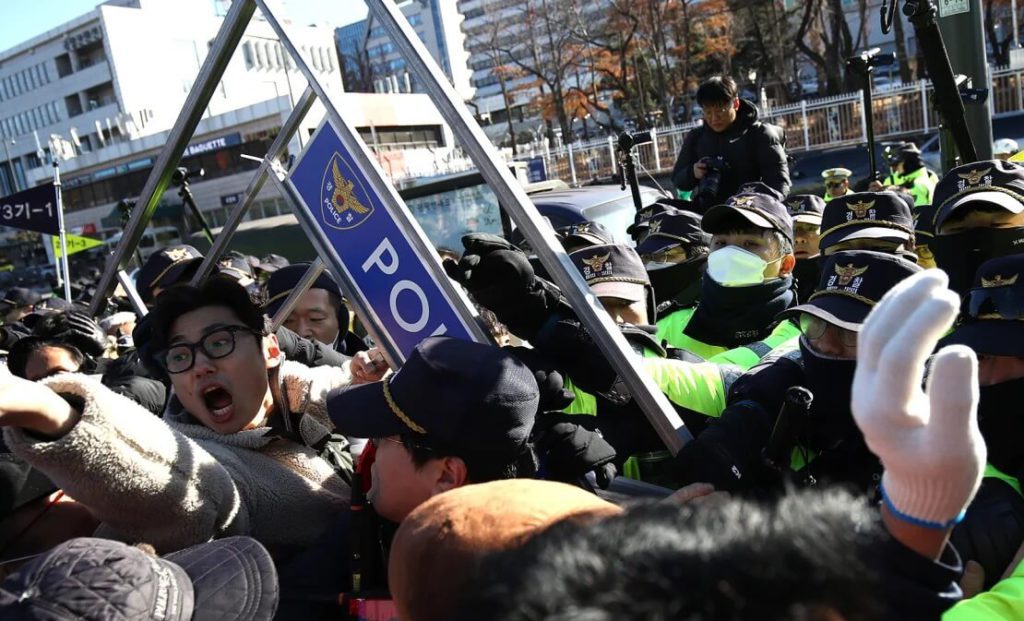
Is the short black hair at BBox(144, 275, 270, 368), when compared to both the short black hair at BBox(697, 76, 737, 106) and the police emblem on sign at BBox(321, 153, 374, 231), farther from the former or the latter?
the short black hair at BBox(697, 76, 737, 106)

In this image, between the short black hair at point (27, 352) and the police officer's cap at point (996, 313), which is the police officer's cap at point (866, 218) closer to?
the police officer's cap at point (996, 313)

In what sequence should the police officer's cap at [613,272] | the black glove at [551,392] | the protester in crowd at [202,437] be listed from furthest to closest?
the police officer's cap at [613,272] < the black glove at [551,392] < the protester in crowd at [202,437]

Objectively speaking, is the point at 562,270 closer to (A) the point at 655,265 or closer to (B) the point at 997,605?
(B) the point at 997,605

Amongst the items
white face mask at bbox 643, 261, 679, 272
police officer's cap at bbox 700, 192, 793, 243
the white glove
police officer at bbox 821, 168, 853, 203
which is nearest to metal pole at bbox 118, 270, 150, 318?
police officer's cap at bbox 700, 192, 793, 243

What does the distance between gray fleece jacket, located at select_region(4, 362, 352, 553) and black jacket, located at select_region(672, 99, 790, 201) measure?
3.57 metres

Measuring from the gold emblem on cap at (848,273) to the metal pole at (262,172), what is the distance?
143 centimetres

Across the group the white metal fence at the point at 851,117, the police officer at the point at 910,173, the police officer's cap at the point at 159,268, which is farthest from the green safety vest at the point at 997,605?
the white metal fence at the point at 851,117

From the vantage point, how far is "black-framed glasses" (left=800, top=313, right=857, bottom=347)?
1815 millimetres

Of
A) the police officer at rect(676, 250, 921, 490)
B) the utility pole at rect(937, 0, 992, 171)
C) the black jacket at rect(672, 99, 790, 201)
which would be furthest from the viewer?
the black jacket at rect(672, 99, 790, 201)

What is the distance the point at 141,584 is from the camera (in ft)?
3.52

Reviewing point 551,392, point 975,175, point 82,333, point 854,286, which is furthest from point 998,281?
point 82,333

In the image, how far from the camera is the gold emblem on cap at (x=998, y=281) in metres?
1.80

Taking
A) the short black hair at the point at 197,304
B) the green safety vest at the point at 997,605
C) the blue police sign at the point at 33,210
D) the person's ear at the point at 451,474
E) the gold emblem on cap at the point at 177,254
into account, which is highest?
the blue police sign at the point at 33,210

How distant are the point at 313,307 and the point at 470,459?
213cm
